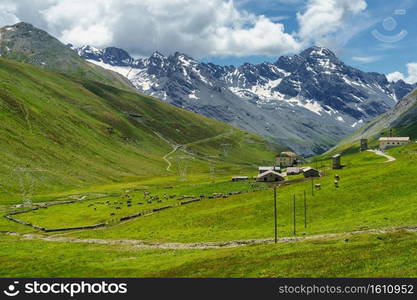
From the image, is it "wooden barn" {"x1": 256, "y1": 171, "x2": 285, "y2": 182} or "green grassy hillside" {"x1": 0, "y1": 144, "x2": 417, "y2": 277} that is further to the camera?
"wooden barn" {"x1": 256, "y1": 171, "x2": 285, "y2": 182}

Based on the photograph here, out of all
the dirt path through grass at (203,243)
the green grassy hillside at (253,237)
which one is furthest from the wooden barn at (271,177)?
the dirt path through grass at (203,243)

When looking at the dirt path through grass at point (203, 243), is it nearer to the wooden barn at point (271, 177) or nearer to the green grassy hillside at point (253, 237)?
the green grassy hillside at point (253, 237)

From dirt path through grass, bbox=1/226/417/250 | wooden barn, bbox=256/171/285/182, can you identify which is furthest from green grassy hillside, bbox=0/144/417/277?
wooden barn, bbox=256/171/285/182

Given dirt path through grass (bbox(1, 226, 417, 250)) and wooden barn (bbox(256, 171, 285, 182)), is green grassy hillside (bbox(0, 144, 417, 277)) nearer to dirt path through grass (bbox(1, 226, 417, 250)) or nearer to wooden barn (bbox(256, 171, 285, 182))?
dirt path through grass (bbox(1, 226, 417, 250))

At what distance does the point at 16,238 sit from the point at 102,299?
7334 centimetres

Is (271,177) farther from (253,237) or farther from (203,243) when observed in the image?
(203,243)

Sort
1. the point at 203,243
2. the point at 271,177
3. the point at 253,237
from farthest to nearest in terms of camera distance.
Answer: the point at 271,177, the point at 203,243, the point at 253,237

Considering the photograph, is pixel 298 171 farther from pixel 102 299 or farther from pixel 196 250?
pixel 102 299

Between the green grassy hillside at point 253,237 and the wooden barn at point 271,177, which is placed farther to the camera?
the wooden barn at point 271,177

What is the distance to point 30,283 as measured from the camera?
41281 millimetres

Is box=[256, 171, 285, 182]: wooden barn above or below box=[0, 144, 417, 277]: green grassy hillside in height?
above

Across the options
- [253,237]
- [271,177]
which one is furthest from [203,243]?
[271,177]

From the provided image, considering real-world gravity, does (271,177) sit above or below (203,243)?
above

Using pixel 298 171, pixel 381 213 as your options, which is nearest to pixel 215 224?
pixel 381 213
